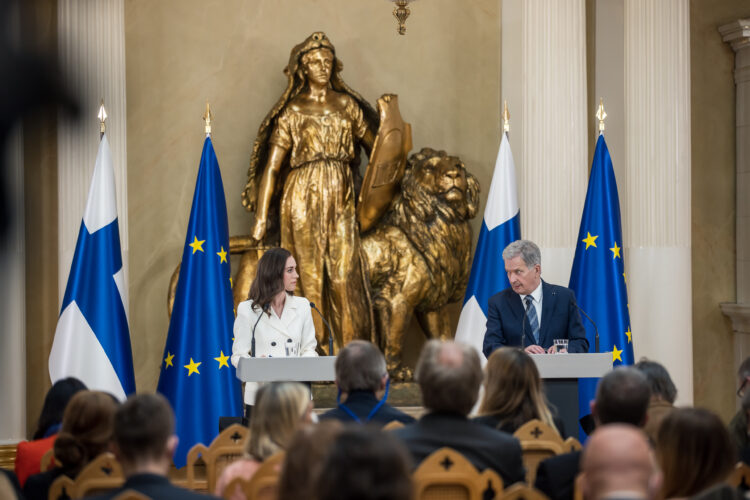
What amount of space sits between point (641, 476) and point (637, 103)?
18.6 ft

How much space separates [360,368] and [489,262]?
3.43 metres

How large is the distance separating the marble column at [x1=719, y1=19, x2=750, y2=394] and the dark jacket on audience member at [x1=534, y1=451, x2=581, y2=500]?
5315mm

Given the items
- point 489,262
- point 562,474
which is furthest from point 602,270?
point 562,474

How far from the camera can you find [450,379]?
2.62m

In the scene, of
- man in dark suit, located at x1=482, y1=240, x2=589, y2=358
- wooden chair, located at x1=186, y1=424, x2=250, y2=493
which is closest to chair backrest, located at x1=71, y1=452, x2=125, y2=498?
wooden chair, located at x1=186, y1=424, x2=250, y2=493

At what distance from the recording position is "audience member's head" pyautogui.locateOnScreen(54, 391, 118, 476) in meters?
2.74

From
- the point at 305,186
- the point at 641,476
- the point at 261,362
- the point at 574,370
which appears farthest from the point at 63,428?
the point at 305,186

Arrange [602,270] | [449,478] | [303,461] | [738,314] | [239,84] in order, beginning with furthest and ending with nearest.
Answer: [738,314] → [239,84] → [602,270] → [449,478] → [303,461]

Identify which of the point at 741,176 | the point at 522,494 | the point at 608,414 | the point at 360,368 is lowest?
the point at 522,494

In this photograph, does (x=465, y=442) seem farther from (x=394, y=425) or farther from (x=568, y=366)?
(x=568, y=366)

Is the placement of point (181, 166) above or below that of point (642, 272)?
above

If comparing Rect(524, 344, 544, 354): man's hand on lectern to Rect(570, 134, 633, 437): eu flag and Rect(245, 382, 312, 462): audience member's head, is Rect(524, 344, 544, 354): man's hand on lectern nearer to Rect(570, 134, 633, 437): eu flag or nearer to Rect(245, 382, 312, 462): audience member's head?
Rect(570, 134, 633, 437): eu flag

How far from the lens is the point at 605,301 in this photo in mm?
6227

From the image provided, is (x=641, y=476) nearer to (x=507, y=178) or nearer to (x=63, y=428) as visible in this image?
(x=63, y=428)
